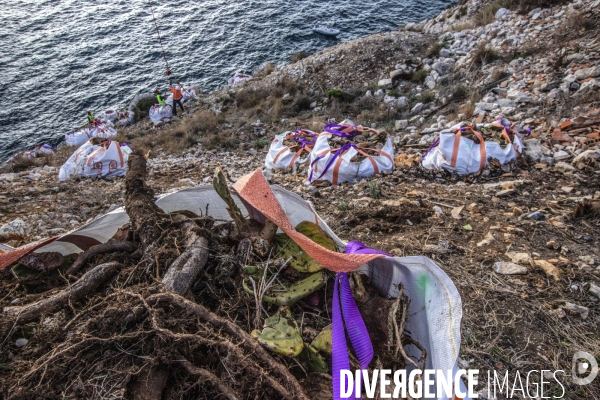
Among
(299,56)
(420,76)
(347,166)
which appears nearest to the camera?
(347,166)

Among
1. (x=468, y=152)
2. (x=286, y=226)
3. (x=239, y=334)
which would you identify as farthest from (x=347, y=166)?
(x=239, y=334)

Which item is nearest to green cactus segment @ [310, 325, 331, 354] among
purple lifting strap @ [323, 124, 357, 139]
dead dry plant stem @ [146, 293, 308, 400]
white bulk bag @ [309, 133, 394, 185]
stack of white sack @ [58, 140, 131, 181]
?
dead dry plant stem @ [146, 293, 308, 400]

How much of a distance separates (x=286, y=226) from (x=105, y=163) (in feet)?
17.6

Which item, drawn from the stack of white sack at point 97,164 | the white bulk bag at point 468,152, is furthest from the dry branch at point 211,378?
the stack of white sack at point 97,164

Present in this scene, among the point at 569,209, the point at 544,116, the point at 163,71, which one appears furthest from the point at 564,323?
the point at 163,71

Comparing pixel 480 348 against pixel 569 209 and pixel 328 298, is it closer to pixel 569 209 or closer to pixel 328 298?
pixel 328 298

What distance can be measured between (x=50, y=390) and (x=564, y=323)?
2.31m

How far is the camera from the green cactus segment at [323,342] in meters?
1.43

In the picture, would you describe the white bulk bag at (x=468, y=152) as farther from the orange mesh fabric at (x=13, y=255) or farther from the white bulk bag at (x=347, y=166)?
the orange mesh fabric at (x=13, y=255)

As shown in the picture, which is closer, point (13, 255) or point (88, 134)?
point (13, 255)

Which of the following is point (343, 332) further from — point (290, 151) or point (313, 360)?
point (290, 151)

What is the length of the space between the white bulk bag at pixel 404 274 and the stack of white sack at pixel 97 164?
14.2 ft

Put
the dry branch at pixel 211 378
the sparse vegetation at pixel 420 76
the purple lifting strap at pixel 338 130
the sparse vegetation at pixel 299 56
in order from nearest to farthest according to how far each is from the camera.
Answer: the dry branch at pixel 211 378 → the purple lifting strap at pixel 338 130 → the sparse vegetation at pixel 420 76 → the sparse vegetation at pixel 299 56

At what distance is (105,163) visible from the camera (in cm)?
591
